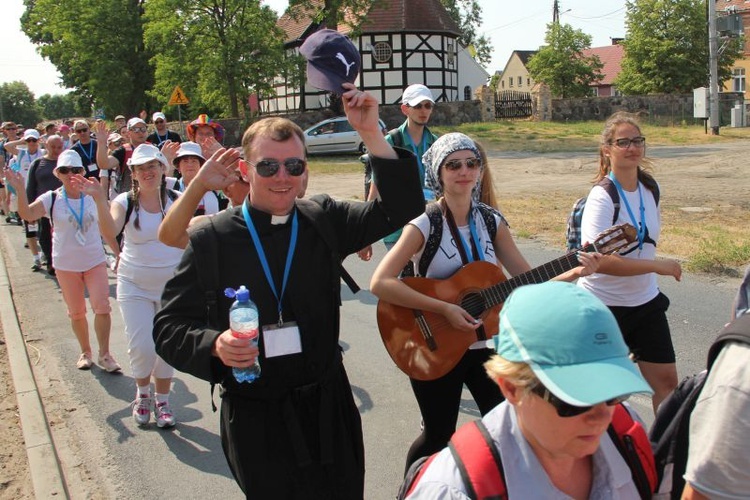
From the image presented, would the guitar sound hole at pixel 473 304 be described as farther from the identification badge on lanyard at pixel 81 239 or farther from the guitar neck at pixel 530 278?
the identification badge on lanyard at pixel 81 239

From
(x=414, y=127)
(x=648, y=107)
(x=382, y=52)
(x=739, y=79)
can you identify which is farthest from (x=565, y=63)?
(x=414, y=127)

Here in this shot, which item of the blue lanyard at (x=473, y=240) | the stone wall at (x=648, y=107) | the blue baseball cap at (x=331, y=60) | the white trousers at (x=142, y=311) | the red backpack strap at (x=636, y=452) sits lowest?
the white trousers at (x=142, y=311)

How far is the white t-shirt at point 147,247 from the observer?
4980 millimetres

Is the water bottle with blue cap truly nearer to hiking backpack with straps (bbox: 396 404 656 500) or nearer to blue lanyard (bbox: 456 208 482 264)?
hiking backpack with straps (bbox: 396 404 656 500)

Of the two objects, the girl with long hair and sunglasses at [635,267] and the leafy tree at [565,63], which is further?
the leafy tree at [565,63]

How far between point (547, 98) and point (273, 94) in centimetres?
1597

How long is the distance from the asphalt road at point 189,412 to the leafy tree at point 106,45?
37.8 meters

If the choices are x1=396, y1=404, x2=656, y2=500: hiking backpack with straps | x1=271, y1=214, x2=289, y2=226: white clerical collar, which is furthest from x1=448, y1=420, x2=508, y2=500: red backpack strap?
x1=271, y1=214, x2=289, y2=226: white clerical collar

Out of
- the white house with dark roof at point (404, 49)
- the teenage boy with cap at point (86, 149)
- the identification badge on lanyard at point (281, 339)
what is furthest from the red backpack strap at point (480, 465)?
the white house with dark roof at point (404, 49)

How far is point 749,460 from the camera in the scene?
5.18 feet

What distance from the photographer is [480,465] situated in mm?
1631

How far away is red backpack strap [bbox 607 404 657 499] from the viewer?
1.77 m

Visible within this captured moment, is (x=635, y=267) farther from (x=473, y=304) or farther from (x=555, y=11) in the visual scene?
(x=555, y=11)

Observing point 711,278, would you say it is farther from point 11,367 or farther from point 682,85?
point 682,85
